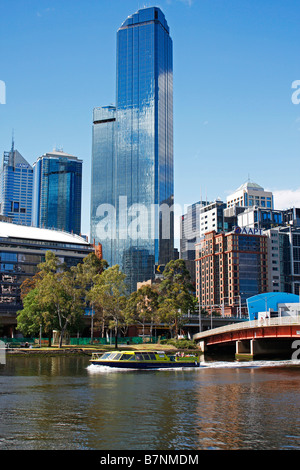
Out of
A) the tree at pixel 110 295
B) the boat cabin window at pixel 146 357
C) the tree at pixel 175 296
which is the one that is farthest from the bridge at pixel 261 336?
the boat cabin window at pixel 146 357

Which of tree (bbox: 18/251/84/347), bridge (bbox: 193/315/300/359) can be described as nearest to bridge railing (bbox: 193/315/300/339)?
bridge (bbox: 193/315/300/359)

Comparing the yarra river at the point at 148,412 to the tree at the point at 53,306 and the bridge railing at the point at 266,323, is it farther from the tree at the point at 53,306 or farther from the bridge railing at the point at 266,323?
the tree at the point at 53,306

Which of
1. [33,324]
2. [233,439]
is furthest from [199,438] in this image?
[33,324]

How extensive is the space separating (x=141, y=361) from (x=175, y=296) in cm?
6713

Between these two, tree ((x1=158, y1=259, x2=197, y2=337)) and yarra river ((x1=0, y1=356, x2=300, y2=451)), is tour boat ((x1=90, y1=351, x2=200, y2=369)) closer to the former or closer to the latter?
yarra river ((x1=0, y1=356, x2=300, y2=451))

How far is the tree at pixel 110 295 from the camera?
138625mm

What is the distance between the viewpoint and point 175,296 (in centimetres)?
15775

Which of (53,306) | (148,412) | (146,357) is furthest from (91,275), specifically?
(148,412)

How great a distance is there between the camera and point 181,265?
165m

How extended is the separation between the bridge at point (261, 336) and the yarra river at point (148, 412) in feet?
80.0

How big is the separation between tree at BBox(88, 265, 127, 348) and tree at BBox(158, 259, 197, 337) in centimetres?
1291

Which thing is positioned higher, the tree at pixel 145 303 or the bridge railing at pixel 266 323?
the tree at pixel 145 303
